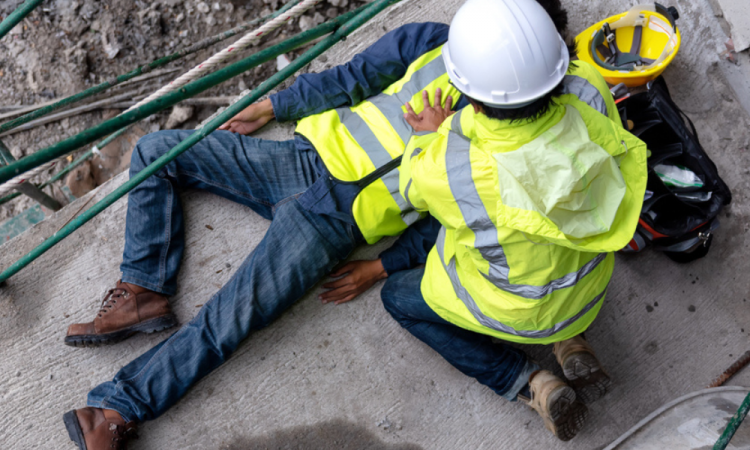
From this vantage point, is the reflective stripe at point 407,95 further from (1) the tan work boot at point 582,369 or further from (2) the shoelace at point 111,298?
(2) the shoelace at point 111,298

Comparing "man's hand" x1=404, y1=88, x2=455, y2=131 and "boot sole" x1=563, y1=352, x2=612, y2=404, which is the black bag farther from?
"man's hand" x1=404, y1=88, x2=455, y2=131

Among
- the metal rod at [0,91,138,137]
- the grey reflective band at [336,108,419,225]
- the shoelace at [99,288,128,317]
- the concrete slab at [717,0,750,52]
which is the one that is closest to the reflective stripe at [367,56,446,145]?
the grey reflective band at [336,108,419,225]

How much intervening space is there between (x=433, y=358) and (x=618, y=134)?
57.1 inches

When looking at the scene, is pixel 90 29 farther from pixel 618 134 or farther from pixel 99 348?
pixel 618 134

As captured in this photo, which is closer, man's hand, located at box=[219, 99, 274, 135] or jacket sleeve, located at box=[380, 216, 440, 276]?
jacket sleeve, located at box=[380, 216, 440, 276]

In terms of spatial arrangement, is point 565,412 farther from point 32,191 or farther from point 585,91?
point 32,191

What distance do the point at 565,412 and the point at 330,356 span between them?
1.11 m

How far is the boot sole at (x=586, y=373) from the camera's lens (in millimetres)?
2170

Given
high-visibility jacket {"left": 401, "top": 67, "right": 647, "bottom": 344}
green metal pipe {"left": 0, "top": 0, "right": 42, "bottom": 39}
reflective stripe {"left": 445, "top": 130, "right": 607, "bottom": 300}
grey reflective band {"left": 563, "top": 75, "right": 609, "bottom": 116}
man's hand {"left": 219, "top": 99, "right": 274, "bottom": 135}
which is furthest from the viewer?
man's hand {"left": 219, "top": 99, "right": 274, "bottom": 135}

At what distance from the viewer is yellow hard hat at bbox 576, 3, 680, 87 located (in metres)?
2.48

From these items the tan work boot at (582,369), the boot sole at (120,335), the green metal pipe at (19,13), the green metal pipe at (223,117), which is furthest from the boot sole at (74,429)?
the tan work boot at (582,369)

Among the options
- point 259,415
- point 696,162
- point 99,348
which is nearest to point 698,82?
point 696,162

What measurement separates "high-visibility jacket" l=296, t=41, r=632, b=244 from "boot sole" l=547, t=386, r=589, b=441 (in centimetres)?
100

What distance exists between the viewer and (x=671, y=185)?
2.30 meters
